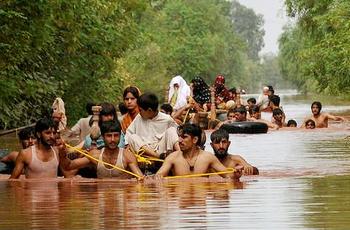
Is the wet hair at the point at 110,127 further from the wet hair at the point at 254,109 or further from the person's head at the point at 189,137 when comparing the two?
the wet hair at the point at 254,109

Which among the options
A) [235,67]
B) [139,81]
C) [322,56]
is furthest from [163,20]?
[322,56]

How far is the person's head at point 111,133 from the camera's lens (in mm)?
15773

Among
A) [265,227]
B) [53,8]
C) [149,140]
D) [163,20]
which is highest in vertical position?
[163,20]

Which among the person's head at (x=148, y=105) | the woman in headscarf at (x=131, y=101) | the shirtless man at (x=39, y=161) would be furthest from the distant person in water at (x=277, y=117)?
the shirtless man at (x=39, y=161)

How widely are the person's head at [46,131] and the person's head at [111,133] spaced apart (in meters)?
0.65

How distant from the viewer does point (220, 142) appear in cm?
1656

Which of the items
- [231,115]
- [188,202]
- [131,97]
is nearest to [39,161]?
[131,97]

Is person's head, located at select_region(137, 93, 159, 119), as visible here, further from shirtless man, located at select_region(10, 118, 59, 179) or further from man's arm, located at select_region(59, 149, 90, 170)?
shirtless man, located at select_region(10, 118, 59, 179)

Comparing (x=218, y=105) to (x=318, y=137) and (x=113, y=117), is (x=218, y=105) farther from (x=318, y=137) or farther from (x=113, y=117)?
(x=113, y=117)

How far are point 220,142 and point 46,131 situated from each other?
2374 mm

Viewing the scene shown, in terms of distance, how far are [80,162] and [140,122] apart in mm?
1070

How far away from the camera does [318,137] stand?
3102 centimetres

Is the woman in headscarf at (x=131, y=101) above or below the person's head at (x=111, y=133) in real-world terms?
above

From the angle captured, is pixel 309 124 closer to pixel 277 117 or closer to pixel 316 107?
pixel 316 107
